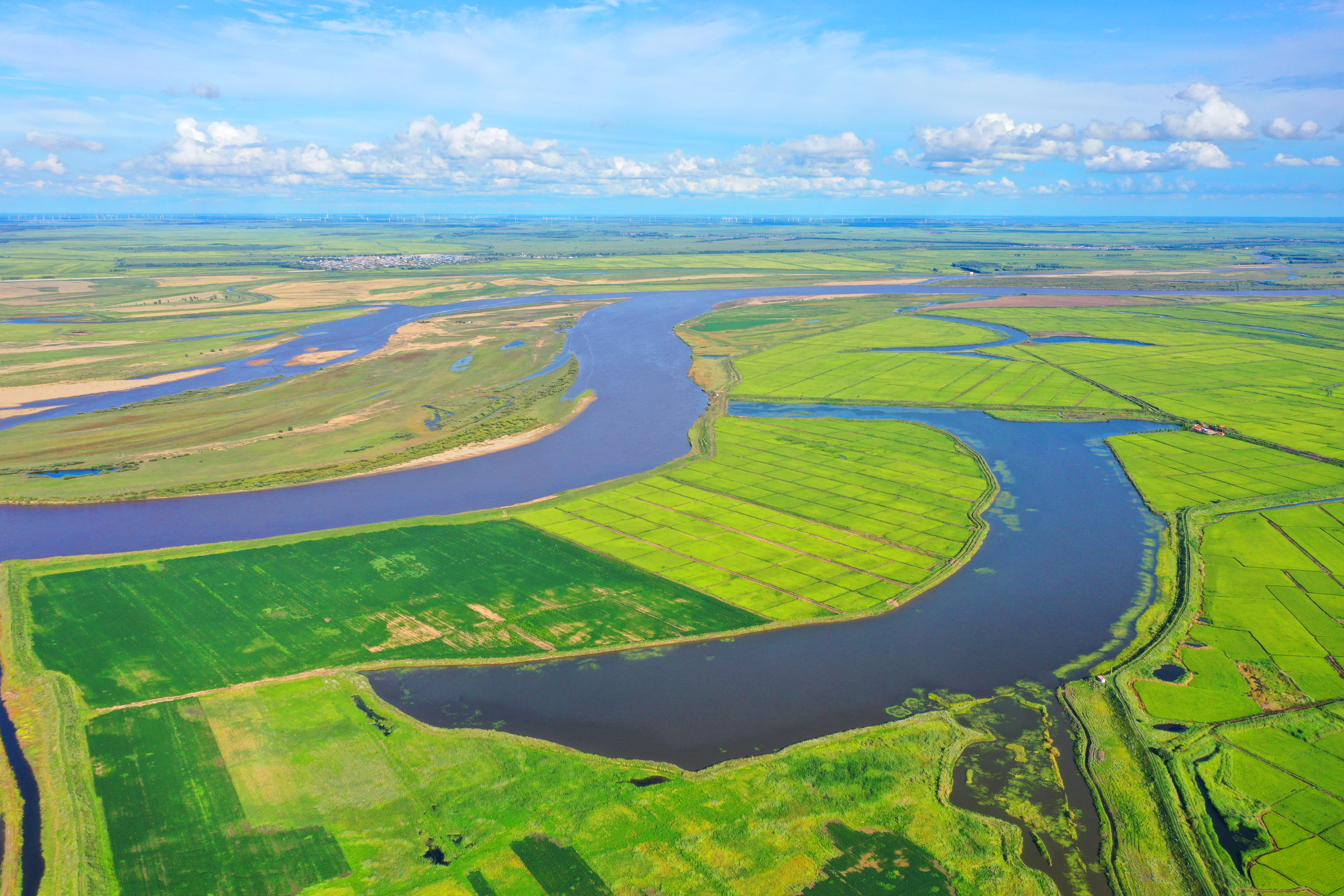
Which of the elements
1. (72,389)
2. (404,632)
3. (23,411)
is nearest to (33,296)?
(72,389)

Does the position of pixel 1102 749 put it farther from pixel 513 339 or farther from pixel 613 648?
pixel 513 339

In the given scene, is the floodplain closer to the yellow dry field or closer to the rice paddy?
the rice paddy

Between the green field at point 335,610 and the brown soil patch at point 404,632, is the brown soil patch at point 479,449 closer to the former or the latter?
the green field at point 335,610

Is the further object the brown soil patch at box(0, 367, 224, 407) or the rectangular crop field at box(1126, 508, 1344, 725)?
the brown soil patch at box(0, 367, 224, 407)

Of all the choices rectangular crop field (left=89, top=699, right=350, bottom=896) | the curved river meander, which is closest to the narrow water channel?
the curved river meander

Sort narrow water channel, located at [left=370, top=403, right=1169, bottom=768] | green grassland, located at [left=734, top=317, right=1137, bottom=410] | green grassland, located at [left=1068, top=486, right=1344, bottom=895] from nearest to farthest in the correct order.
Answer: green grassland, located at [left=1068, top=486, right=1344, bottom=895]
narrow water channel, located at [left=370, top=403, right=1169, bottom=768]
green grassland, located at [left=734, top=317, right=1137, bottom=410]

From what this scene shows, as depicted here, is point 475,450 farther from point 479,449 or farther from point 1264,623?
point 1264,623
